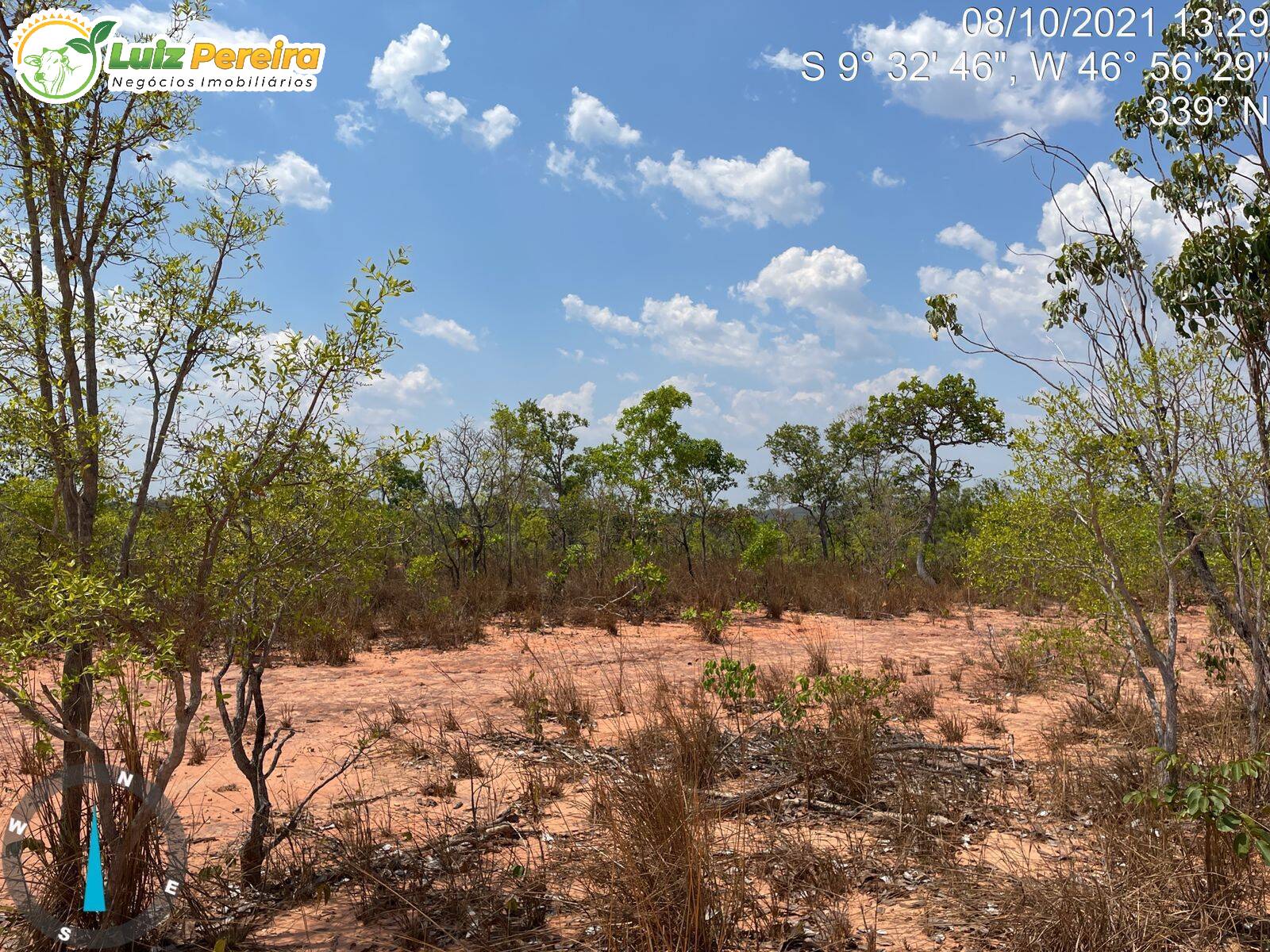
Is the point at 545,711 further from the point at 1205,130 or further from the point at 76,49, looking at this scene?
the point at 1205,130

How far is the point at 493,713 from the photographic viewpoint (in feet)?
24.3

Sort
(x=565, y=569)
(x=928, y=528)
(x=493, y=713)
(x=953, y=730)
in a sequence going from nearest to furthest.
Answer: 1. (x=953, y=730)
2. (x=493, y=713)
3. (x=565, y=569)
4. (x=928, y=528)

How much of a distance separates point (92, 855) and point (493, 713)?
441cm

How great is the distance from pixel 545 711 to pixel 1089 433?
509 cm

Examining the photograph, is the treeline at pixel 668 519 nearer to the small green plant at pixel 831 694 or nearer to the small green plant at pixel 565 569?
the small green plant at pixel 565 569

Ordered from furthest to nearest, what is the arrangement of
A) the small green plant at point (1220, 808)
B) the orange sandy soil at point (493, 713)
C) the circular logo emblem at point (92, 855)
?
the orange sandy soil at point (493, 713) → the circular logo emblem at point (92, 855) → the small green plant at point (1220, 808)

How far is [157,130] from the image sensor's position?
144 inches

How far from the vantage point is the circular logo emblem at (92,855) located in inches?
121

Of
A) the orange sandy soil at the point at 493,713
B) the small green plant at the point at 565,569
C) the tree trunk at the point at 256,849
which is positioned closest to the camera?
the orange sandy soil at the point at 493,713

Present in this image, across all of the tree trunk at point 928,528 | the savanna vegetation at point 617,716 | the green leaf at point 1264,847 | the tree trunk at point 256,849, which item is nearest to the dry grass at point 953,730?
the savanna vegetation at point 617,716

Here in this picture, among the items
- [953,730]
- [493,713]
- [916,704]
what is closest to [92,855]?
[493,713]

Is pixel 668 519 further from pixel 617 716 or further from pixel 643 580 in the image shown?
pixel 617 716

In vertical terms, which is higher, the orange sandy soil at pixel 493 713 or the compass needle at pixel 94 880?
the compass needle at pixel 94 880

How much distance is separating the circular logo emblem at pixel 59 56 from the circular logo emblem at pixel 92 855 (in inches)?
120
